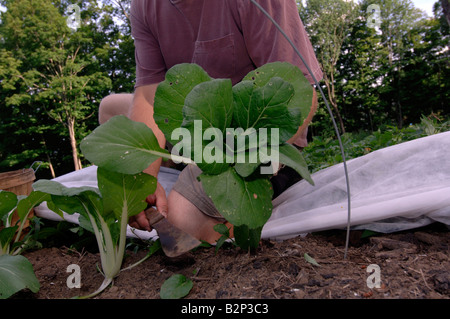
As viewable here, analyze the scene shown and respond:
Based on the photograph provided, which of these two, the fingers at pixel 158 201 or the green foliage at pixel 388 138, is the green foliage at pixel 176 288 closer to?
the fingers at pixel 158 201

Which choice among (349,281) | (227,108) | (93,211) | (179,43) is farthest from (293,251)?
(179,43)

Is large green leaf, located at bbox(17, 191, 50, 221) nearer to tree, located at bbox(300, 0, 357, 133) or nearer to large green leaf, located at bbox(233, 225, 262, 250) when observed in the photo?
large green leaf, located at bbox(233, 225, 262, 250)

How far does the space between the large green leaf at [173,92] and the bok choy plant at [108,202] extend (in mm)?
204

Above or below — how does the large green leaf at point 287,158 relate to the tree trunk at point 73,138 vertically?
above

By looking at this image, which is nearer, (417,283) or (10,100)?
(417,283)

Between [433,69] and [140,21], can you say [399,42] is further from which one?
[140,21]

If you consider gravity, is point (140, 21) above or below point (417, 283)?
above

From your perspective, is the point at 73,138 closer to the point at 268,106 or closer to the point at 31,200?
the point at 31,200

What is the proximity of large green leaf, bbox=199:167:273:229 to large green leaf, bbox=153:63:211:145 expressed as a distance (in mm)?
161

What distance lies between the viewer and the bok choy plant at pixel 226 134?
73 cm

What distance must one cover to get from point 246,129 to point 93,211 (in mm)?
555

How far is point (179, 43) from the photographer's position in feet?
6.29

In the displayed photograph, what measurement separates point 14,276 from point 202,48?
55.6 inches

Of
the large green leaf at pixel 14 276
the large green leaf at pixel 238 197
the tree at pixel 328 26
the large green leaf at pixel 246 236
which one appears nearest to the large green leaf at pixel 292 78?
the large green leaf at pixel 238 197
